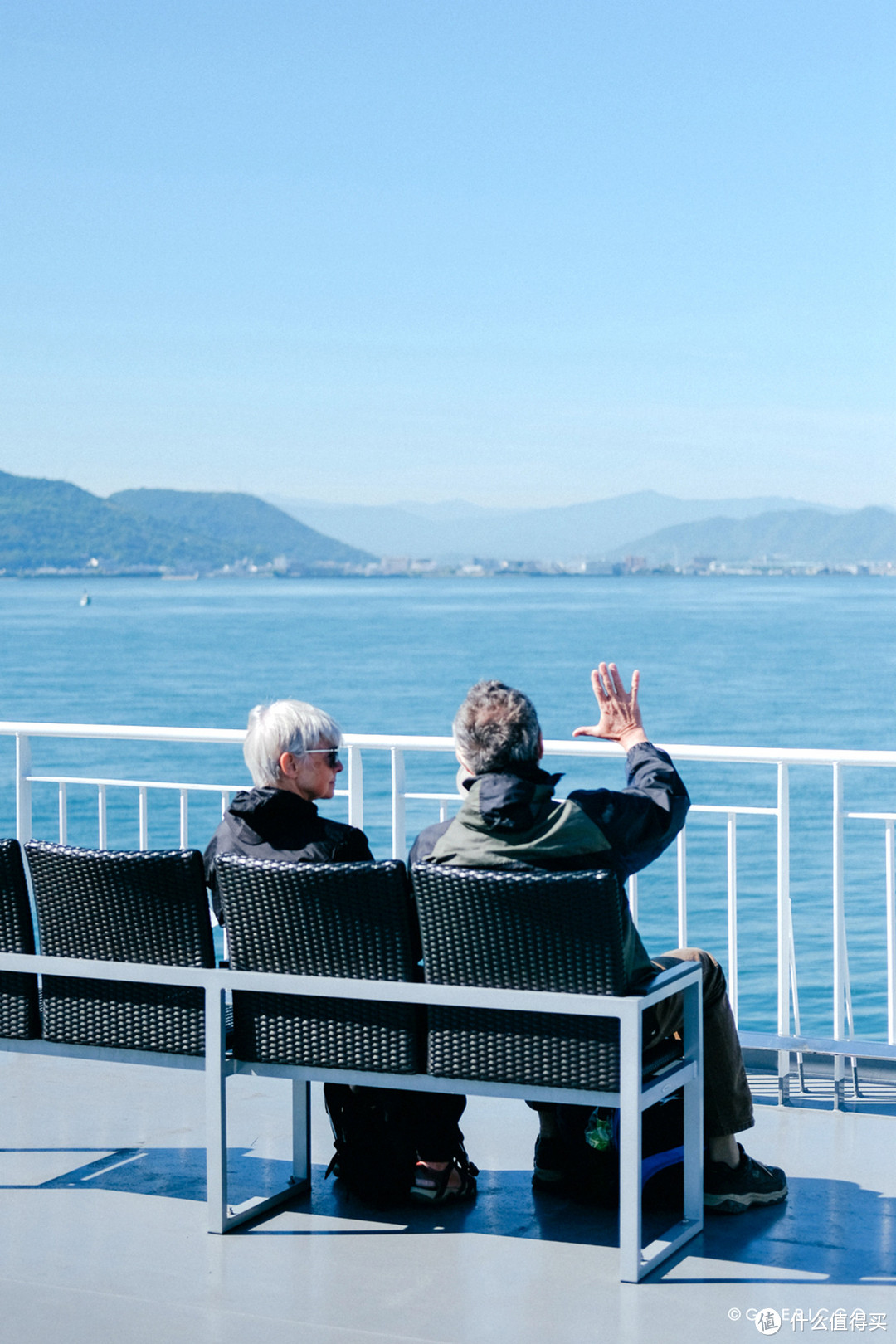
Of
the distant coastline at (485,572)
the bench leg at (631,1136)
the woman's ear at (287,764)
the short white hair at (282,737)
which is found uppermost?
the distant coastline at (485,572)

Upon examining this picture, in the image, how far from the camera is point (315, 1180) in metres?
3.68

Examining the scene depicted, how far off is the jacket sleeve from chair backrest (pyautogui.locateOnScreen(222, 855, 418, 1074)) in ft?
1.41

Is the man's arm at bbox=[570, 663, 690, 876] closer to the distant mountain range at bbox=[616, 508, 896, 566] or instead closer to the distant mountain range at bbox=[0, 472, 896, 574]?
the distant mountain range at bbox=[0, 472, 896, 574]

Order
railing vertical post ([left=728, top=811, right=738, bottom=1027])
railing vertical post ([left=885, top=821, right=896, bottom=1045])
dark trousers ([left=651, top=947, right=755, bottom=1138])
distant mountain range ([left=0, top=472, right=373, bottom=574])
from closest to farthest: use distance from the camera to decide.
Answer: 1. dark trousers ([left=651, top=947, right=755, bottom=1138])
2. railing vertical post ([left=728, top=811, right=738, bottom=1027])
3. railing vertical post ([left=885, top=821, right=896, bottom=1045])
4. distant mountain range ([left=0, top=472, right=373, bottom=574])

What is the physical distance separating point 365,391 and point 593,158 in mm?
18311

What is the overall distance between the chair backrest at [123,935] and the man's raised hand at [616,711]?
37.6 inches

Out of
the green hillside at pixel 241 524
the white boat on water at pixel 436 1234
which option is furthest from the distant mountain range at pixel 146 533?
the white boat on water at pixel 436 1234

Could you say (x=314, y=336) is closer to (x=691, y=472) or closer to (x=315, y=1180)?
(x=691, y=472)

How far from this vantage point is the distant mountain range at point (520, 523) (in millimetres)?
82688

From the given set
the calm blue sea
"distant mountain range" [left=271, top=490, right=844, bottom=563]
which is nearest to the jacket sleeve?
the calm blue sea

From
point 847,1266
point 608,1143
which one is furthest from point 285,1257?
point 847,1266

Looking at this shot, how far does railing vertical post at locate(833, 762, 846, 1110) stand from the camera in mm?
4207

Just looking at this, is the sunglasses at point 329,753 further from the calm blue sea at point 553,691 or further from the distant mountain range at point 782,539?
the distant mountain range at point 782,539

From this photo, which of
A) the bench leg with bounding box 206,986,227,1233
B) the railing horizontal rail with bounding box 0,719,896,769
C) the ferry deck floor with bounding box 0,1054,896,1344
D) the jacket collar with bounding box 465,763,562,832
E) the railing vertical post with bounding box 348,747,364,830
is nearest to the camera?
the ferry deck floor with bounding box 0,1054,896,1344
